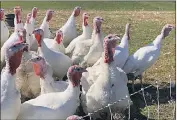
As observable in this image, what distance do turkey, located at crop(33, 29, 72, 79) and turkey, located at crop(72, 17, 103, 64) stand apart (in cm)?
44

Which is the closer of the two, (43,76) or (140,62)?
(43,76)

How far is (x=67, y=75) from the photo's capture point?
5480 mm

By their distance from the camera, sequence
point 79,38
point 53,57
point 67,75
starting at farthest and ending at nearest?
point 79,38, point 53,57, point 67,75

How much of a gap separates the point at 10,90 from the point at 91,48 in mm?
3096

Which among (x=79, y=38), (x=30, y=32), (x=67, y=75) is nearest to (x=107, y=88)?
(x=67, y=75)

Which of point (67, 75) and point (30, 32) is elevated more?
point (67, 75)

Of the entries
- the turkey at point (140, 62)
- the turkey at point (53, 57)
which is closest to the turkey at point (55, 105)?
the turkey at point (53, 57)

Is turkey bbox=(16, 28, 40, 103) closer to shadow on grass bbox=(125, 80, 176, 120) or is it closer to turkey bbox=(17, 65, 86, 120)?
turkey bbox=(17, 65, 86, 120)

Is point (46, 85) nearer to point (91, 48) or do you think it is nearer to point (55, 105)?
point (55, 105)

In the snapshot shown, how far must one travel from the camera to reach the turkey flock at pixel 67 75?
458cm

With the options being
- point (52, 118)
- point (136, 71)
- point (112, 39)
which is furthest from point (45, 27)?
point (52, 118)

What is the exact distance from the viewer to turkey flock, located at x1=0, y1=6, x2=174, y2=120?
458 cm

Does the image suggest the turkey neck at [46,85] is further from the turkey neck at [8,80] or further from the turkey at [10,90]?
the turkey neck at [8,80]

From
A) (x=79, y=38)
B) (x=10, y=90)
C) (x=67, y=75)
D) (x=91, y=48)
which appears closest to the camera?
(x=10, y=90)
